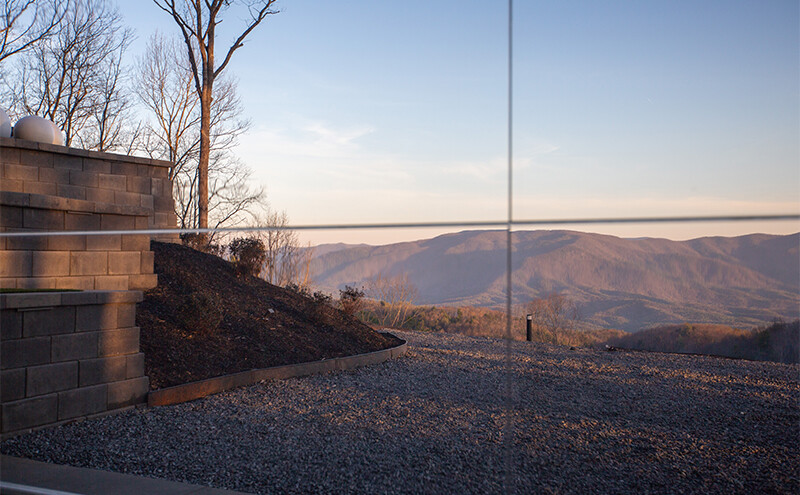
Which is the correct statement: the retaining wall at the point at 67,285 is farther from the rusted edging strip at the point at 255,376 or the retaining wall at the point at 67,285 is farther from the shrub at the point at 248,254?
the shrub at the point at 248,254

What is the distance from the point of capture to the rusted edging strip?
12.8 feet

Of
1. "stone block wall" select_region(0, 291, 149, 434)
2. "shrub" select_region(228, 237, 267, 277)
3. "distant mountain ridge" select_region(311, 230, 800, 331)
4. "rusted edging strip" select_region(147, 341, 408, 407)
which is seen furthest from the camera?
"shrub" select_region(228, 237, 267, 277)

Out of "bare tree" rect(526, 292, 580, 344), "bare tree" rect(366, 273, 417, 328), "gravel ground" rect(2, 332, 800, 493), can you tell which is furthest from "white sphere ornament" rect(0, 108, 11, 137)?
"bare tree" rect(526, 292, 580, 344)

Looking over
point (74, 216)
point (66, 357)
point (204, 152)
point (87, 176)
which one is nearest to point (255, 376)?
point (66, 357)

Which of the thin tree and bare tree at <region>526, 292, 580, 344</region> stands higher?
the thin tree

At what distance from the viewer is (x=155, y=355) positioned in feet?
14.2

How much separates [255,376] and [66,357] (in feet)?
4.71

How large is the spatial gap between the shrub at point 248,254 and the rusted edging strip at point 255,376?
1917 millimetres

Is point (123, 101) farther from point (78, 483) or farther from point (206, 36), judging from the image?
point (78, 483)

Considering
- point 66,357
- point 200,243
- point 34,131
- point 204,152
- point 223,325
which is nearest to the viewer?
point 66,357

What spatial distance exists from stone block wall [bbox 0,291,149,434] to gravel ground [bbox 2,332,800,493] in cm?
13

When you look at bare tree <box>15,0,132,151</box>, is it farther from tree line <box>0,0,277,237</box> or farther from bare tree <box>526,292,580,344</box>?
bare tree <box>526,292,580,344</box>

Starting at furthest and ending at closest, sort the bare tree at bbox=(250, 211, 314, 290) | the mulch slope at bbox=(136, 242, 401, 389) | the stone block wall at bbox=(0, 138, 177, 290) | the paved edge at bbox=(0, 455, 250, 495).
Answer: the bare tree at bbox=(250, 211, 314, 290) < the mulch slope at bbox=(136, 242, 401, 389) < the stone block wall at bbox=(0, 138, 177, 290) < the paved edge at bbox=(0, 455, 250, 495)

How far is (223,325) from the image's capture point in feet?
17.2
